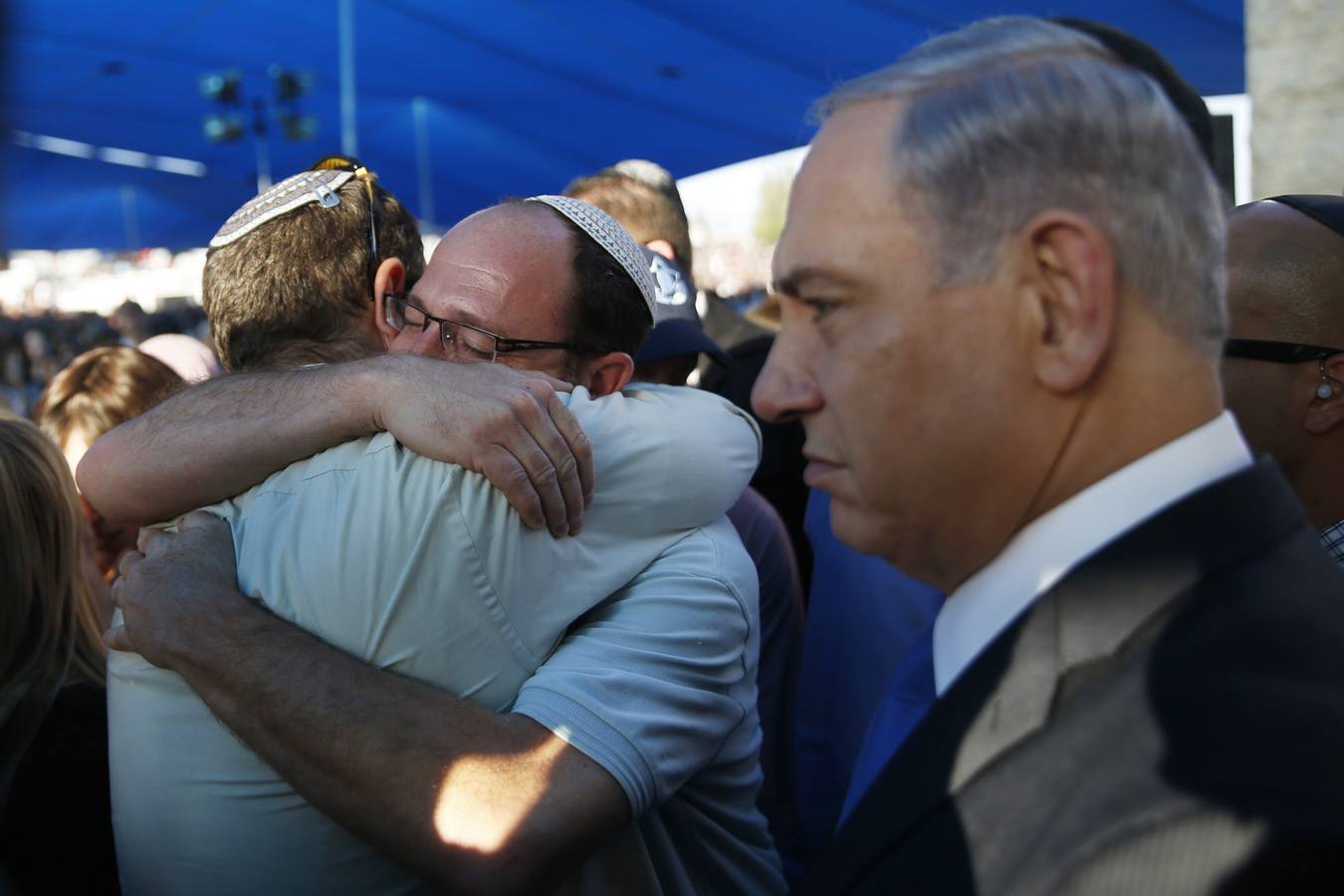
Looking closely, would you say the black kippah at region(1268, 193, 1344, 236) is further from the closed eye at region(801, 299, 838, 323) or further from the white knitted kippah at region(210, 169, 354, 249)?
the white knitted kippah at region(210, 169, 354, 249)

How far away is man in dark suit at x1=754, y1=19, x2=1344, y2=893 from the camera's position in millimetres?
883

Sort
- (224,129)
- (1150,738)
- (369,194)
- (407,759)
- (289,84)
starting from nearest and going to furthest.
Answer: (1150,738)
(407,759)
(369,194)
(289,84)
(224,129)

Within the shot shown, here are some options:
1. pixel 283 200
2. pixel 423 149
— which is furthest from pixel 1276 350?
pixel 423 149

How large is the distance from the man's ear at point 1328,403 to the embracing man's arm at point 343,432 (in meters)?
1.34

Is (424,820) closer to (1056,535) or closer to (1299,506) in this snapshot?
(1056,535)

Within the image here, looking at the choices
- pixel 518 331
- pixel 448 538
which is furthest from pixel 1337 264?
pixel 448 538

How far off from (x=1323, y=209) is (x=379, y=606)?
69.5 inches

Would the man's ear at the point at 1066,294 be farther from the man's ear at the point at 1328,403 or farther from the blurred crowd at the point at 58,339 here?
the blurred crowd at the point at 58,339

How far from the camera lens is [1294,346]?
2.08 metres

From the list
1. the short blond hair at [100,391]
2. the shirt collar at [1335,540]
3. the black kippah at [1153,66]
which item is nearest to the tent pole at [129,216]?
the short blond hair at [100,391]

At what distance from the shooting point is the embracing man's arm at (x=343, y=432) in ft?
4.97

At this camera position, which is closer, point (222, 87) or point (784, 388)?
point (784, 388)

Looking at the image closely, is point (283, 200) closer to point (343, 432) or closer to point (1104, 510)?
point (343, 432)

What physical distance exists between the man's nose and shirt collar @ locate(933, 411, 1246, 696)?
235 mm
